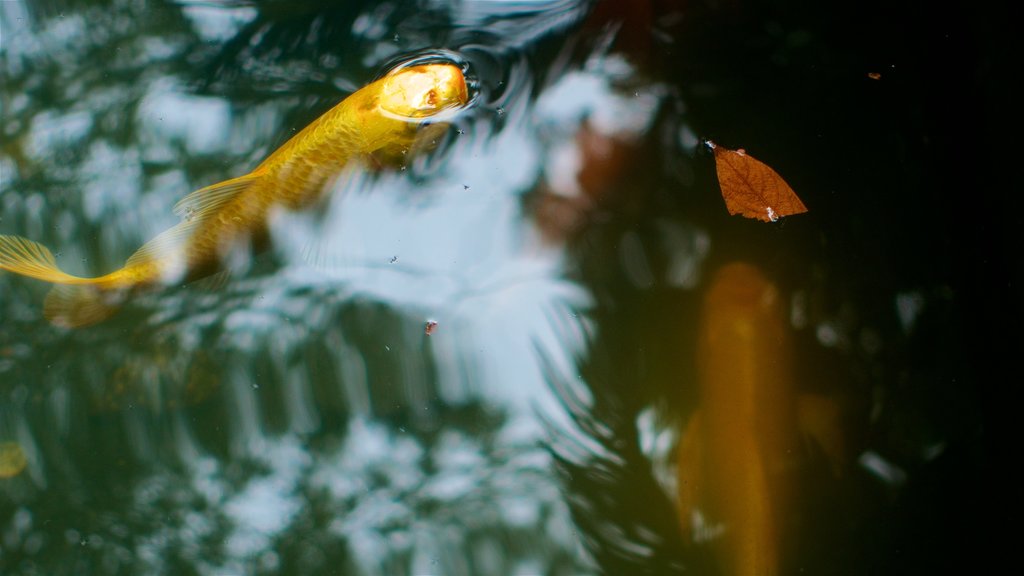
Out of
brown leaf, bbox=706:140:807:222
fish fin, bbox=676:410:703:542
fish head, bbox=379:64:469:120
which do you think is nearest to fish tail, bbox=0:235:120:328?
fish head, bbox=379:64:469:120

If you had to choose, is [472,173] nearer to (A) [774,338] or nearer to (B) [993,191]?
(A) [774,338]

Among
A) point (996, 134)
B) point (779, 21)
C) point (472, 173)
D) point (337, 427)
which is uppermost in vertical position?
point (779, 21)

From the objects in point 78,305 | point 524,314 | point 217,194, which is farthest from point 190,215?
point 524,314

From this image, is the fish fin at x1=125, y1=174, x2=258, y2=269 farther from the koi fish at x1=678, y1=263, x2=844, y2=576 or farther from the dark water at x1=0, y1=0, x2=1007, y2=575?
the koi fish at x1=678, y1=263, x2=844, y2=576

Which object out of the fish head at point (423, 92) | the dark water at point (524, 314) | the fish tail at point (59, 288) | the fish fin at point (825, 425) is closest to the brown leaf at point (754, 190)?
the dark water at point (524, 314)

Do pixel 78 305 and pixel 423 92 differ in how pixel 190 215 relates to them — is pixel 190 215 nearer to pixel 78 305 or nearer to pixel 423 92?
pixel 78 305

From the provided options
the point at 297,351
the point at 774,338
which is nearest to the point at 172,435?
the point at 297,351
